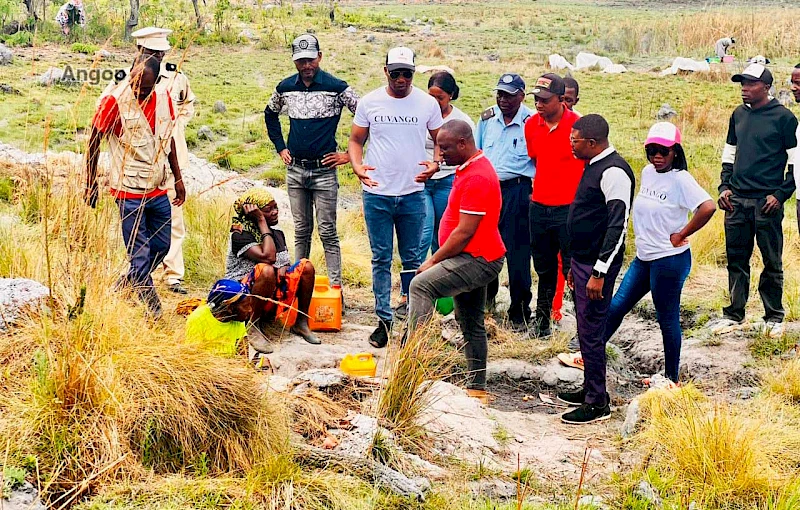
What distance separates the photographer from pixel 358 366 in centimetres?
504

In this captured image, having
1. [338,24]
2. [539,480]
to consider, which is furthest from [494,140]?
[338,24]

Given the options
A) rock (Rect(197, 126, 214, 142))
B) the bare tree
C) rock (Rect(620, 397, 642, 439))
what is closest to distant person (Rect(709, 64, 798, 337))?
rock (Rect(620, 397, 642, 439))

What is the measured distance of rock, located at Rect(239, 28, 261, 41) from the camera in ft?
79.4

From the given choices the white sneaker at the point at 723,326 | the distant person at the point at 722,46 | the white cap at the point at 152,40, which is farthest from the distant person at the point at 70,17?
the white sneaker at the point at 723,326

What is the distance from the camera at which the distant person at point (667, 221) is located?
16.3 ft

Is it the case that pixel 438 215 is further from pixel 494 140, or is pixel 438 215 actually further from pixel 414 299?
pixel 414 299

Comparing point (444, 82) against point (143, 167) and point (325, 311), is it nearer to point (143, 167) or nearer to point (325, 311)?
point (325, 311)

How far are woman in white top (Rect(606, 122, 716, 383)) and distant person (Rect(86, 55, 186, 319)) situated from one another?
2.89 metres

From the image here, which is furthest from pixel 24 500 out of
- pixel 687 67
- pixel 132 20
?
pixel 687 67

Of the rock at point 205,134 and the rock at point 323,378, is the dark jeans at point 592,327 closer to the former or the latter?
the rock at point 323,378

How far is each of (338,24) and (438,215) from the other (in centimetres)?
2594

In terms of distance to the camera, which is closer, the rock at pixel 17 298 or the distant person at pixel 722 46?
the rock at pixel 17 298

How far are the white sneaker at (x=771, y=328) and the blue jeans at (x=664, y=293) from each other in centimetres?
135

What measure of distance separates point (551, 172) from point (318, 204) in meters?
1.73
